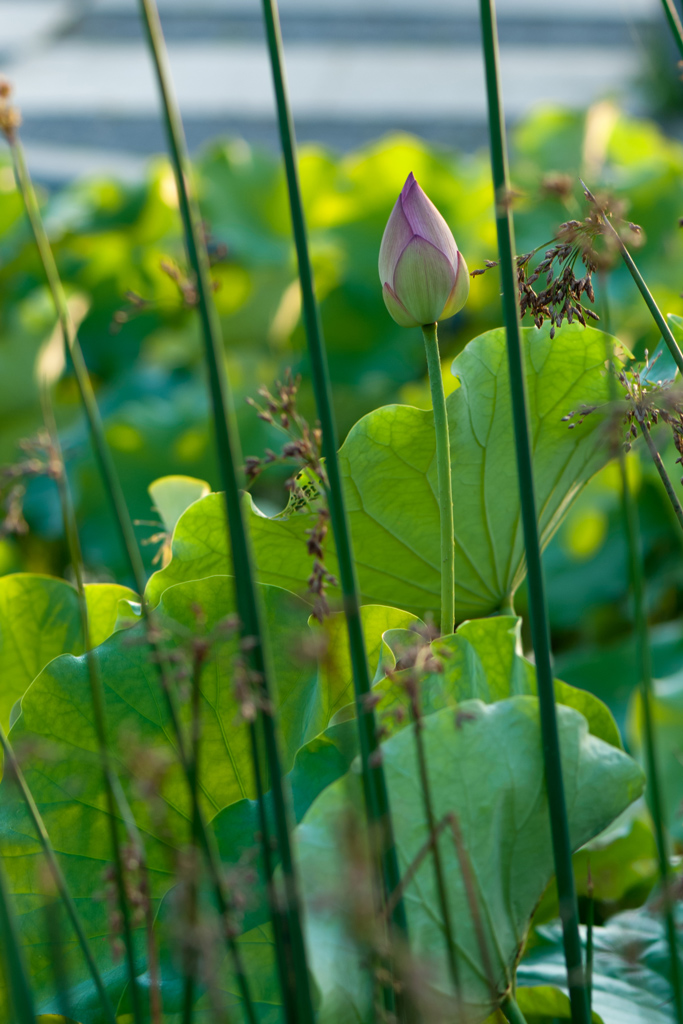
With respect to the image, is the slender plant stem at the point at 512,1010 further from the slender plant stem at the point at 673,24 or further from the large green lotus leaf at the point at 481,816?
the slender plant stem at the point at 673,24

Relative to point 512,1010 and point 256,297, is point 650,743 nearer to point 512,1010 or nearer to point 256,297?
point 512,1010

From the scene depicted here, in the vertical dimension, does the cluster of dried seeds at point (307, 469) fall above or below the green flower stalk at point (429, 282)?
below

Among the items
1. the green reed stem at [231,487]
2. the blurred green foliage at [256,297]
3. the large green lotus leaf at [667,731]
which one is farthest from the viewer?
the blurred green foliage at [256,297]

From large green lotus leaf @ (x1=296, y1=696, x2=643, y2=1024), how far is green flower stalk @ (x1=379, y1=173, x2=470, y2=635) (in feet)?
0.16

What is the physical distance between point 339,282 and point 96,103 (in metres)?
3.36

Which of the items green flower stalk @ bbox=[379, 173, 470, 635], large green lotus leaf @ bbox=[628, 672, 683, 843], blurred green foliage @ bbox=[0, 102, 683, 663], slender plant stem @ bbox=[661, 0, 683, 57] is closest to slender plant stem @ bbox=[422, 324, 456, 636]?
green flower stalk @ bbox=[379, 173, 470, 635]

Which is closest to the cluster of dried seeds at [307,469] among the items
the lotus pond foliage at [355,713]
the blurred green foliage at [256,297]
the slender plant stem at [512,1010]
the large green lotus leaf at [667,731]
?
the lotus pond foliage at [355,713]

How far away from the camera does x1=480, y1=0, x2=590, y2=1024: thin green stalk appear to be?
0.62 feet

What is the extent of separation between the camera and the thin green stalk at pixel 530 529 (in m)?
0.19

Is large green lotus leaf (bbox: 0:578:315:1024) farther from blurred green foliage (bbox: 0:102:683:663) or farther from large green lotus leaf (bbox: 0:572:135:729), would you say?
blurred green foliage (bbox: 0:102:683:663)

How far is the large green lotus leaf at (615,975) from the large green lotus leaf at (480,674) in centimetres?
6

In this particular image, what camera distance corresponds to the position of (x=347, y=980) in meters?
0.21

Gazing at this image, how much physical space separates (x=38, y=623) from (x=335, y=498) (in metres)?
0.18

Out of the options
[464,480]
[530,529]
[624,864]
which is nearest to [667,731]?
[624,864]
